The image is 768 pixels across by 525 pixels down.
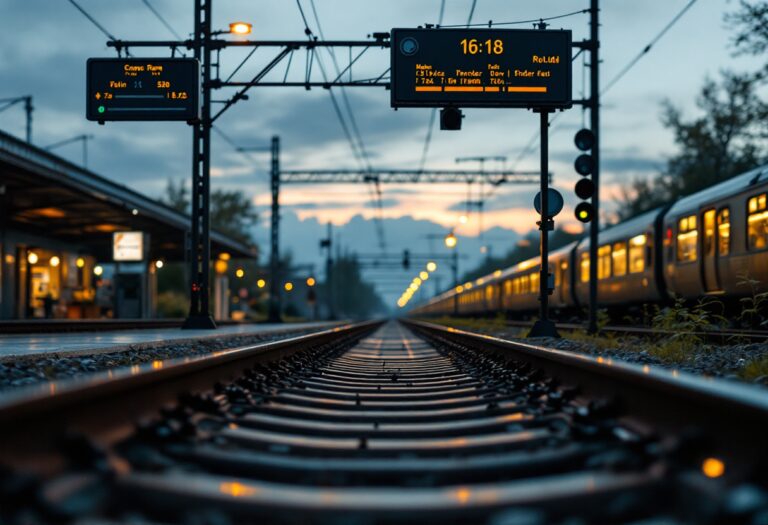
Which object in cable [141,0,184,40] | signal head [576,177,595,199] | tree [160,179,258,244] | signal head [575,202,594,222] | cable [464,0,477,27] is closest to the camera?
signal head [576,177,595,199]

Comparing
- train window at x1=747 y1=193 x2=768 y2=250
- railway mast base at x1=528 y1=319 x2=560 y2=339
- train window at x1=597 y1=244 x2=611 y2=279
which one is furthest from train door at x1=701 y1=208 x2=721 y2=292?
train window at x1=597 y1=244 x2=611 y2=279

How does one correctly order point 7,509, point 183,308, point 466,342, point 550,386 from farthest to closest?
point 183,308 → point 466,342 → point 550,386 → point 7,509

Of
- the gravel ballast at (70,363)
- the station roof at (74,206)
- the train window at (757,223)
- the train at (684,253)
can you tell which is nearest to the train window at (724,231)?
the train at (684,253)

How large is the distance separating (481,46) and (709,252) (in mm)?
6235

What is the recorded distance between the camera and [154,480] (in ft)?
9.78

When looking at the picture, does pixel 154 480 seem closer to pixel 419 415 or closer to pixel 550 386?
pixel 419 415

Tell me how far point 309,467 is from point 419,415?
6.08 feet

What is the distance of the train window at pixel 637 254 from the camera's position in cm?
2272

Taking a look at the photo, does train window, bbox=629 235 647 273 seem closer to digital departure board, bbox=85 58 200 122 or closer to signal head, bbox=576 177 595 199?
signal head, bbox=576 177 595 199

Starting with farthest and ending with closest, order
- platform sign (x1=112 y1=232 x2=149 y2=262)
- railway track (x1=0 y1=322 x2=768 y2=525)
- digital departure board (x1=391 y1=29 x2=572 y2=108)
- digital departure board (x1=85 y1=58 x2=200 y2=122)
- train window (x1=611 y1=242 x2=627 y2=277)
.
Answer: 1. platform sign (x1=112 y1=232 x2=149 y2=262)
2. train window (x1=611 y1=242 x2=627 y2=277)
3. digital departure board (x1=85 y1=58 x2=200 y2=122)
4. digital departure board (x1=391 y1=29 x2=572 y2=108)
5. railway track (x1=0 y1=322 x2=768 y2=525)

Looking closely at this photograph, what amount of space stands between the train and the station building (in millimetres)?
14298

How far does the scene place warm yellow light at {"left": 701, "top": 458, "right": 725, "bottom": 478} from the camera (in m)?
2.98

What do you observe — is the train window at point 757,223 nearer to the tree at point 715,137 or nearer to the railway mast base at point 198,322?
the railway mast base at point 198,322

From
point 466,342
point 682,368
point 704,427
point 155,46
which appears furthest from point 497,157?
point 704,427
